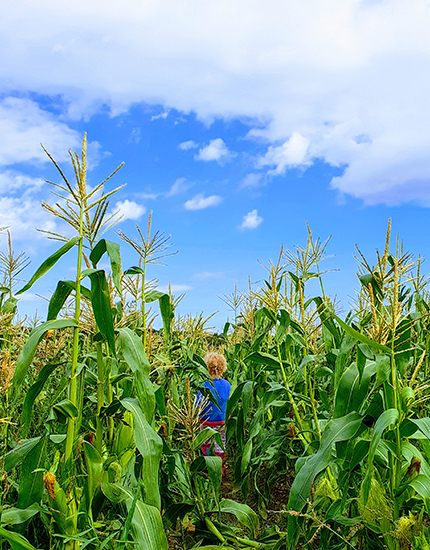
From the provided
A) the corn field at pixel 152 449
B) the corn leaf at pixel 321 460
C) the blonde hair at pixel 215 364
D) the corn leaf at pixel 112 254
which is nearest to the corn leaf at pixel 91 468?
the corn field at pixel 152 449

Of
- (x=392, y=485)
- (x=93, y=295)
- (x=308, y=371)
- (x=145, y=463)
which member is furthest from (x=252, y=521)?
(x=93, y=295)

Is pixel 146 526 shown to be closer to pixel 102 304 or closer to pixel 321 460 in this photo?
pixel 321 460

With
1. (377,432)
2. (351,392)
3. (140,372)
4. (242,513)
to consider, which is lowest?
(242,513)

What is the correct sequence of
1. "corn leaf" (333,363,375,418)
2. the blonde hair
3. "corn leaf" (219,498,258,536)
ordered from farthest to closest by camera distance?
the blonde hair
"corn leaf" (219,498,258,536)
"corn leaf" (333,363,375,418)

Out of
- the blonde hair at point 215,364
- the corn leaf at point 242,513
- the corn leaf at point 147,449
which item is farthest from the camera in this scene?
the blonde hair at point 215,364

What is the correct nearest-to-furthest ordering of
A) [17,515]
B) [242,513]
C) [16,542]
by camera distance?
1. [16,542]
2. [17,515]
3. [242,513]

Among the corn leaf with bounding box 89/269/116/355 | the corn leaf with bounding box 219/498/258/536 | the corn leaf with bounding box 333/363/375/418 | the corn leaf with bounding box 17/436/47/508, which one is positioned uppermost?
the corn leaf with bounding box 89/269/116/355

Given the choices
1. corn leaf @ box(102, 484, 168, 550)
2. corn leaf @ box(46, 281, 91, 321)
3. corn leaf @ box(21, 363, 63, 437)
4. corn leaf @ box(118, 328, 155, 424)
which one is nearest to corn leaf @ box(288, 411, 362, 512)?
corn leaf @ box(102, 484, 168, 550)

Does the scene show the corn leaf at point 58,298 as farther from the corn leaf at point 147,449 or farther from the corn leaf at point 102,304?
the corn leaf at point 147,449

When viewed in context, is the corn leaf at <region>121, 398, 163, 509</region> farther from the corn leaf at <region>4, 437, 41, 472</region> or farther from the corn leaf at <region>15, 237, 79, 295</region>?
the corn leaf at <region>15, 237, 79, 295</region>

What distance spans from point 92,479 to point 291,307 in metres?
1.63

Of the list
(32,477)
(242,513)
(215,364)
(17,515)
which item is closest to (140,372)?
(32,477)

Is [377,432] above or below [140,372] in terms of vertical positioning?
below

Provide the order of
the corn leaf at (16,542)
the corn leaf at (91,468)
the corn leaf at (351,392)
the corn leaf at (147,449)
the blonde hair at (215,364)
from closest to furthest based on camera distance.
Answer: the corn leaf at (16,542)
the corn leaf at (147,449)
the corn leaf at (91,468)
the corn leaf at (351,392)
the blonde hair at (215,364)
